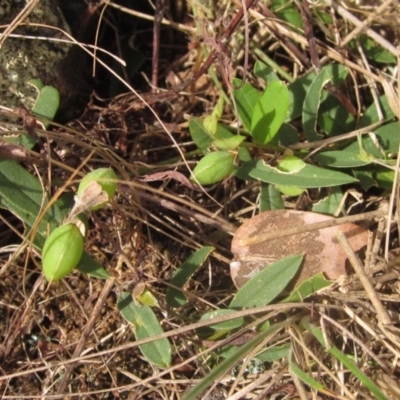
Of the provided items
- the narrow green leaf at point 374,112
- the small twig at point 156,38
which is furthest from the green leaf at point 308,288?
the small twig at point 156,38

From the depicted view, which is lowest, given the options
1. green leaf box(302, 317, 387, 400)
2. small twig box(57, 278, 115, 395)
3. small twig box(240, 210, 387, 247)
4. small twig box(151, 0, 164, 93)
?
small twig box(57, 278, 115, 395)

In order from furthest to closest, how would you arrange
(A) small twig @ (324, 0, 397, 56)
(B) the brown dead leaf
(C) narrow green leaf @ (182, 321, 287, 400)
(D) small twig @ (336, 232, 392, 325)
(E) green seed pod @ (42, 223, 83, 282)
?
(A) small twig @ (324, 0, 397, 56), (B) the brown dead leaf, (D) small twig @ (336, 232, 392, 325), (E) green seed pod @ (42, 223, 83, 282), (C) narrow green leaf @ (182, 321, 287, 400)

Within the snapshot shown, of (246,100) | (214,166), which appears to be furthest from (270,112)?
(214,166)

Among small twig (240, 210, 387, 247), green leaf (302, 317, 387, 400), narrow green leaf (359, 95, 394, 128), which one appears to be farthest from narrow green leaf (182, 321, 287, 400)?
narrow green leaf (359, 95, 394, 128)

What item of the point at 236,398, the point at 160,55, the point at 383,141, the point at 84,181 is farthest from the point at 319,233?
the point at 160,55

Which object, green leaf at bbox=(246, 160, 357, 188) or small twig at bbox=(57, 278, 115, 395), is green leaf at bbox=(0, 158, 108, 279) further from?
green leaf at bbox=(246, 160, 357, 188)

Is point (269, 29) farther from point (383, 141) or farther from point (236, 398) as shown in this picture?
point (236, 398)

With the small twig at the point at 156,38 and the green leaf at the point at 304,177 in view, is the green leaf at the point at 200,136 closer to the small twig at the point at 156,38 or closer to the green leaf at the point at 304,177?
the green leaf at the point at 304,177
